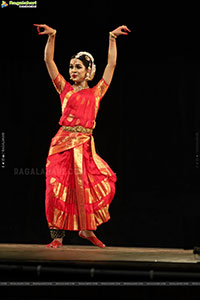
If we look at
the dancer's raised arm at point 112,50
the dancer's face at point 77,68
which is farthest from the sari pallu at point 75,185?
the dancer's raised arm at point 112,50

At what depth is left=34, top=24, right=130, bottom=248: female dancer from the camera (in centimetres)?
480

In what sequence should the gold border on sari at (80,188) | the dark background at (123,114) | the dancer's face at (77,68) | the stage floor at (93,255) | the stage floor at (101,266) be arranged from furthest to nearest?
1. the dark background at (123,114)
2. the dancer's face at (77,68)
3. the gold border on sari at (80,188)
4. the stage floor at (93,255)
5. the stage floor at (101,266)

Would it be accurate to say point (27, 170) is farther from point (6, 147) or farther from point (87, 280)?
point (87, 280)

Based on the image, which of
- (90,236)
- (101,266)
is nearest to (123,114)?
(90,236)

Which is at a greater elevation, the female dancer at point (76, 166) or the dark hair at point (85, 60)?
the dark hair at point (85, 60)

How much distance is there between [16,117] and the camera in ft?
18.6

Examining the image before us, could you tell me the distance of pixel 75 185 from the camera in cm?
482

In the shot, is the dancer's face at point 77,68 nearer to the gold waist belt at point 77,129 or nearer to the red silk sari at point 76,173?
the red silk sari at point 76,173

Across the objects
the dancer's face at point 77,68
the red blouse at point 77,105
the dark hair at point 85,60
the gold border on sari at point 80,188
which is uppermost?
the dark hair at point 85,60

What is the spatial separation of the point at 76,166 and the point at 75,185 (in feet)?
0.48

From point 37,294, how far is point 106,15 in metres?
2.66

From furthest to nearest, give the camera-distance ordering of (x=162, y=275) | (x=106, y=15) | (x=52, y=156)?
(x=106, y=15)
(x=52, y=156)
(x=162, y=275)

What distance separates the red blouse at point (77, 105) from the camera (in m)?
4.86

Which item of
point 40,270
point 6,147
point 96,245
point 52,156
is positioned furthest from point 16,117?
point 40,270
